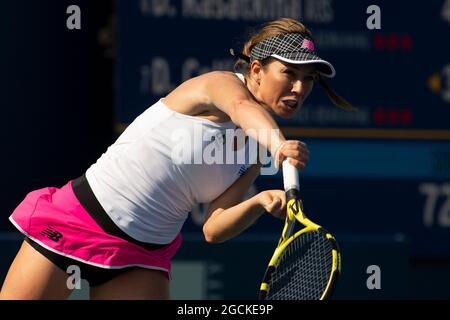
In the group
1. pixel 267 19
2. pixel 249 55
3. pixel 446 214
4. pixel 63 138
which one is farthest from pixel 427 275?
pixel 249 55

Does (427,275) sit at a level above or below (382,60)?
below

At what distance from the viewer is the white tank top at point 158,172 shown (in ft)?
14.9

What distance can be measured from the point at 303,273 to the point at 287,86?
2.48ft

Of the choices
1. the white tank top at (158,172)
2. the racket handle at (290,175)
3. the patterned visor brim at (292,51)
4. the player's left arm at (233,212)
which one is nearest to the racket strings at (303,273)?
the player's left arm at (233,212)

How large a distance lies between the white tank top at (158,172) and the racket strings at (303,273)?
392mm

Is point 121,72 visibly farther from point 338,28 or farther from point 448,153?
point 448,153

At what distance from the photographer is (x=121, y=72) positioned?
7.96m

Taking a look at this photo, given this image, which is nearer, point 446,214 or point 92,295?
point 92,295

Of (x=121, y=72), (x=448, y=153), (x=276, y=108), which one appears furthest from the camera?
(x=448, y=153)

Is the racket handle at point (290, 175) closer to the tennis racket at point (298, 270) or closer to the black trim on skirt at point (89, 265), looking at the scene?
the tennis racket at point (298, 270)

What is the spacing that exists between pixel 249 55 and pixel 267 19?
3.57 meters

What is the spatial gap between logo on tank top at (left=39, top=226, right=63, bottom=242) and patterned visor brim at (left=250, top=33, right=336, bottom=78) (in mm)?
918

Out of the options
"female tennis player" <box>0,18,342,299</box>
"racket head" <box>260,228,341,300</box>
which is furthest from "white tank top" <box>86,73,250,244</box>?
"racket head" <box>260,228,341,300</box>

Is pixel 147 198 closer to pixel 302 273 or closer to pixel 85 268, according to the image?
pixel 85 268
